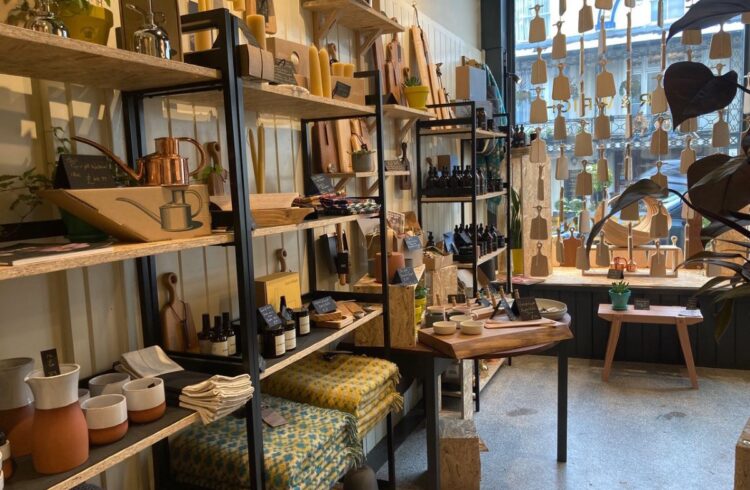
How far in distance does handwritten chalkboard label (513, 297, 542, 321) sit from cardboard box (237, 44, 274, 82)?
5.90ft

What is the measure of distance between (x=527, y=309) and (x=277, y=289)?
53.7 inches

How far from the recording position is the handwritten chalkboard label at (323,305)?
2.18 m

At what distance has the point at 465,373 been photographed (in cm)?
329

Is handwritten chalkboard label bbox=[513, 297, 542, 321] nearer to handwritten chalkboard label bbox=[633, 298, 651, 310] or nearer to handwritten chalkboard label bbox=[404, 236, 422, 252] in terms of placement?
handwritten chalkboard label bbox=[404, 236, 422, 252]

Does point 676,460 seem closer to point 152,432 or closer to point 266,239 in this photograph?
point 266,239

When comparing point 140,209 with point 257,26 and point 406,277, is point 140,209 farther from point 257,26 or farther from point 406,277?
point 406,277

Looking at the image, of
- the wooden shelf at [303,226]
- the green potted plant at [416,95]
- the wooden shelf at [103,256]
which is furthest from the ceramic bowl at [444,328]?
the wooden shelf at [103,256]

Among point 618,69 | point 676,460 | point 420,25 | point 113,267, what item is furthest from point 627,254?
point 113,267

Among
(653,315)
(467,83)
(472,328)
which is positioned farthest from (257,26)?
(653,315)

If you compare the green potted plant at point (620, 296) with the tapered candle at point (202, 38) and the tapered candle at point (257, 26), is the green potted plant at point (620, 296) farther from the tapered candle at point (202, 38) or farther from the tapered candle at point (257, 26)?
the tapered candle at point (202, 38)

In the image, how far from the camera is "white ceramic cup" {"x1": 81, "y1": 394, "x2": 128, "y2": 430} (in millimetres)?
1205

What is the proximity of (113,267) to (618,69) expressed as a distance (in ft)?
15.4

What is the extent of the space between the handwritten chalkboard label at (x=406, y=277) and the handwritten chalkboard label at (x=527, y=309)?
1.89 ft

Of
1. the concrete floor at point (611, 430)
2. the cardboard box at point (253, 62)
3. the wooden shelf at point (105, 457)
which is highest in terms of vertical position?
the cardboard box at point (253, 62)
